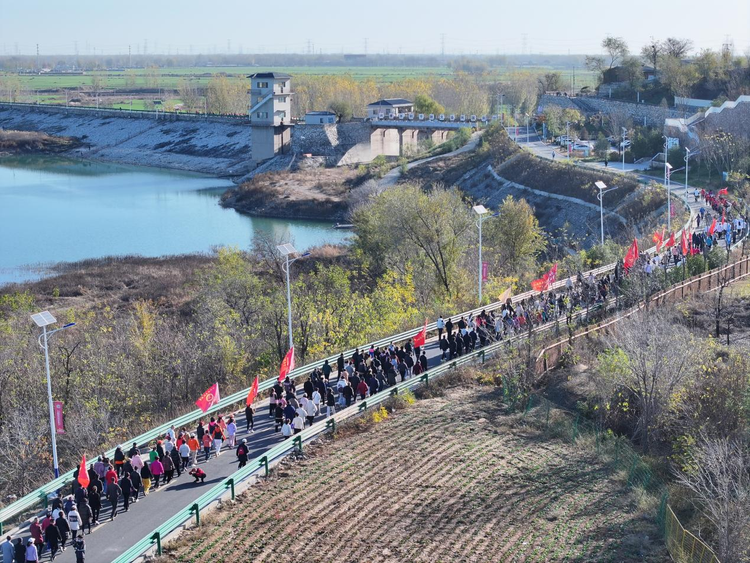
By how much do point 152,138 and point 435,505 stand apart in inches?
4145

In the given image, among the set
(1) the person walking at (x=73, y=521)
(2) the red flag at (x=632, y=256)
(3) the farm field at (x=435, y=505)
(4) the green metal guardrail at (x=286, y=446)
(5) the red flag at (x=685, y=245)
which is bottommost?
(3) the farm field at (x=435, y=505)

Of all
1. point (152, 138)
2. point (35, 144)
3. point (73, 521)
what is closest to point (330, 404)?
point (73, 521)

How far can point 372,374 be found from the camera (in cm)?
2328

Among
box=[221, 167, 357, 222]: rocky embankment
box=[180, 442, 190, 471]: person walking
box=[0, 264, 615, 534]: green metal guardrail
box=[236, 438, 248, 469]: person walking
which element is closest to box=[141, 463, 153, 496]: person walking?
box=[180, 442, 190, 471]: person walking

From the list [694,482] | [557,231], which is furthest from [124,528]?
[557,231]

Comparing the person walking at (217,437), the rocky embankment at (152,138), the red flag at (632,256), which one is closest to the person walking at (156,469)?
the person walking at (217,437)

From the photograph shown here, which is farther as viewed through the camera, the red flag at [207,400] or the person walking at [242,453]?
the red flag at [207,400]

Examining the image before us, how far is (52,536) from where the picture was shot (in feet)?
51.4

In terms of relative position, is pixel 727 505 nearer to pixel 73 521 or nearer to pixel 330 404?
pixel 330 404

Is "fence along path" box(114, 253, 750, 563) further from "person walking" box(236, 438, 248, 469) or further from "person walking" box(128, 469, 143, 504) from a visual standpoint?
"person walking" box(128, 469, 143, 504)

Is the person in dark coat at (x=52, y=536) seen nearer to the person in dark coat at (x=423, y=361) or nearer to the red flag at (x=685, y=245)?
the person in dark coat at (x=423, y=361)

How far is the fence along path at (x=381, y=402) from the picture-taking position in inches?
625

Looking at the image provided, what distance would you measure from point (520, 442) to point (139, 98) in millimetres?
171170

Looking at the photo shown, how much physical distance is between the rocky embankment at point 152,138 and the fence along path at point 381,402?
73.8 m
